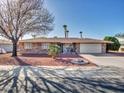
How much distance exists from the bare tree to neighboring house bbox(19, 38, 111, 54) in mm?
7874

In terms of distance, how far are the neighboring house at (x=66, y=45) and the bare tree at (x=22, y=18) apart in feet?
25.8

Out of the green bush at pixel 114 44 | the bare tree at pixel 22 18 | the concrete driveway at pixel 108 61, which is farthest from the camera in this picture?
the green bush at pixel 114 44

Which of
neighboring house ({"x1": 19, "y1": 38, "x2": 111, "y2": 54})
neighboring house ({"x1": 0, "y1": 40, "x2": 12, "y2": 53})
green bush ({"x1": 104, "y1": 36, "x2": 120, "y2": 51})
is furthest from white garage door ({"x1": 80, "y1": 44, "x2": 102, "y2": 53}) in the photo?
neighboring house ({"x1": 0, "y1": 40, "x2": 12, "y2": 53})

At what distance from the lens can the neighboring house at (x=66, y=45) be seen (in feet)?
109

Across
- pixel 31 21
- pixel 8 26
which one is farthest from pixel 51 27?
pixel 8 26

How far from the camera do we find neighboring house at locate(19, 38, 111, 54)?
109 ft

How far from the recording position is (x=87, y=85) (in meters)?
9.27

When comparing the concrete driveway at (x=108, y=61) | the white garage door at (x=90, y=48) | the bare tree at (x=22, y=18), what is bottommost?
the concrete driveway at (x=108, y=61)

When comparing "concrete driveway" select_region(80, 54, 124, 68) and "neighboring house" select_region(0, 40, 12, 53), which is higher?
"neighboring house" select_region(0, 40, 12, 53)

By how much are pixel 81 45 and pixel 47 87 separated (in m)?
26.7

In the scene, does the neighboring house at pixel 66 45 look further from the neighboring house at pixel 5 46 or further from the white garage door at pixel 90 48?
the neighboring house at pixel 5 46

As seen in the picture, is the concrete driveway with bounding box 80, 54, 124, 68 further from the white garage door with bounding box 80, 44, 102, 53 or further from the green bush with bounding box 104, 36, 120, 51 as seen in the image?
the green bush with bounding box 104, 36, 120, 51

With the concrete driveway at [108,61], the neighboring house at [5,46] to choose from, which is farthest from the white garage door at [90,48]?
the neighboring house at [5,46]

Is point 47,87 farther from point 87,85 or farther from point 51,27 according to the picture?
point 51,27
